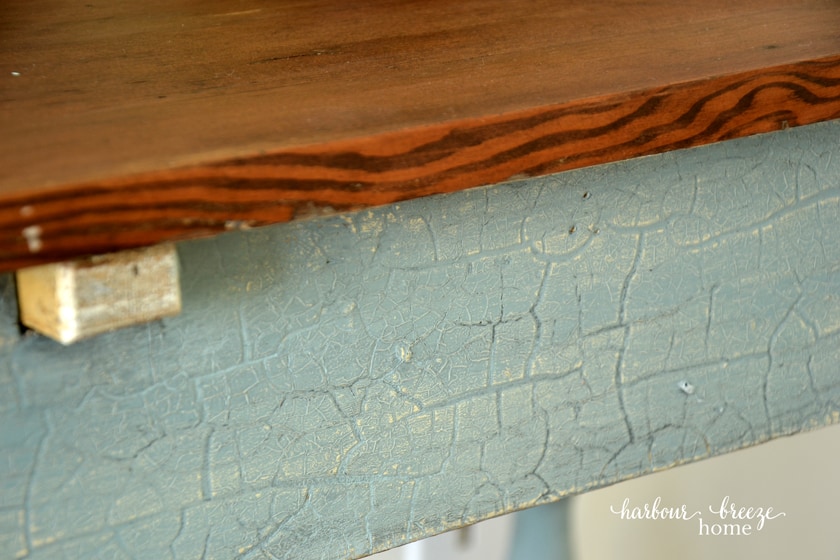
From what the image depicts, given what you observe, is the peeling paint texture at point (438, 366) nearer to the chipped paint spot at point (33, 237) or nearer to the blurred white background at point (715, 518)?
the chipped paint spot at point (33, 237)

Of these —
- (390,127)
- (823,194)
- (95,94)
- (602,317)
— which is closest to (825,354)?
(823,194)

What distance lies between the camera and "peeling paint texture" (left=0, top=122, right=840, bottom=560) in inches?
22.5

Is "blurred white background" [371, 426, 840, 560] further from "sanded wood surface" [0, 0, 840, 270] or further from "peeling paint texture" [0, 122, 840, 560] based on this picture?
"sanded wood surface" [0, 0, 840, 270]

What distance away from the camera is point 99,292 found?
0.48m

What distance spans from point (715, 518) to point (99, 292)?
1.07 m

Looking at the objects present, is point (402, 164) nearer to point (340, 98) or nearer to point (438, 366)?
point (340, 98)

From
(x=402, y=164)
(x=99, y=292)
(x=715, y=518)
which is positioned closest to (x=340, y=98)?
(x=402, y=164)

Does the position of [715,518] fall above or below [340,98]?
below

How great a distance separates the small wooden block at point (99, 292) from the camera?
476 mm

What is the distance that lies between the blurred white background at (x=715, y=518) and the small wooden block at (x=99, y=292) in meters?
0.91

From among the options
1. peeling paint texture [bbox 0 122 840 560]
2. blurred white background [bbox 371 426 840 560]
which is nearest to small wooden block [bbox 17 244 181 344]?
peeling paint texture [bbox 0 122 840 560]

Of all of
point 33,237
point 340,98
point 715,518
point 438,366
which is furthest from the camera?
point 715,518

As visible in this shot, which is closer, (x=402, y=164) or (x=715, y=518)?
(x=402, y=164)

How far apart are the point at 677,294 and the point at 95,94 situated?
454 mm
